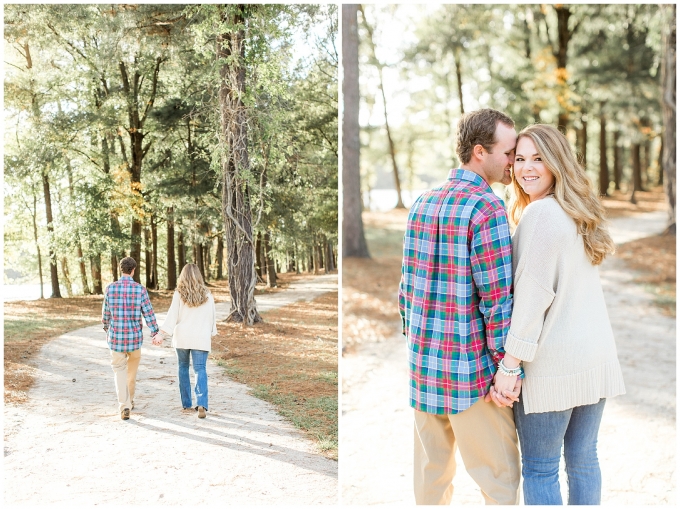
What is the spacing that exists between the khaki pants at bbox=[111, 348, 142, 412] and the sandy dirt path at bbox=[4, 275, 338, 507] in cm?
4

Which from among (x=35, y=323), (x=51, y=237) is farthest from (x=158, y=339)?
(x=51, y=237)

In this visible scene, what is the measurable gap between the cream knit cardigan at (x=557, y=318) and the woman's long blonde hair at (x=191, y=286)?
1.78 meters

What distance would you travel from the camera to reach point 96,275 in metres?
3.19

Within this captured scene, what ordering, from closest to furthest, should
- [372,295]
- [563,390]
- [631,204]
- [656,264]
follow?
[563,390], [372,295], [656,264], [631,204]

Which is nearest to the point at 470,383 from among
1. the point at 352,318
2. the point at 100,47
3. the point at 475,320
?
the point at 475,320

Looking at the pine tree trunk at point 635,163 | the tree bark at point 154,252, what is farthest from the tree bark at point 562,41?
the tree bark at point 154,252

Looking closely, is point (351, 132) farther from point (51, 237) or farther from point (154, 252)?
point (51, 237)

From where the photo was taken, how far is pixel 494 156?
2309 millimetres

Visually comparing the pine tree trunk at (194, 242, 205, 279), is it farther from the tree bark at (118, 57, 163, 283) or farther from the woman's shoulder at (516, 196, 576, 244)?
the woman's shoulder at (516, 196, 576, 244)

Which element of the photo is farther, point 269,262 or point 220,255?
point 269,262

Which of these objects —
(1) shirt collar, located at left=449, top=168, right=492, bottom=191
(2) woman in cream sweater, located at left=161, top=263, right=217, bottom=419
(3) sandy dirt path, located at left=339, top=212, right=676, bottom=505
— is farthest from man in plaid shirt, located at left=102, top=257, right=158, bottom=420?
(1) shirt collar, located at left=449, top=168, right=492, bottom=191

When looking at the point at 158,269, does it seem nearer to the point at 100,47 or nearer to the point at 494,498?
the point at 100,47

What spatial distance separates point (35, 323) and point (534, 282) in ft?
8.88

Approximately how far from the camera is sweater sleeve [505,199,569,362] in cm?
211
